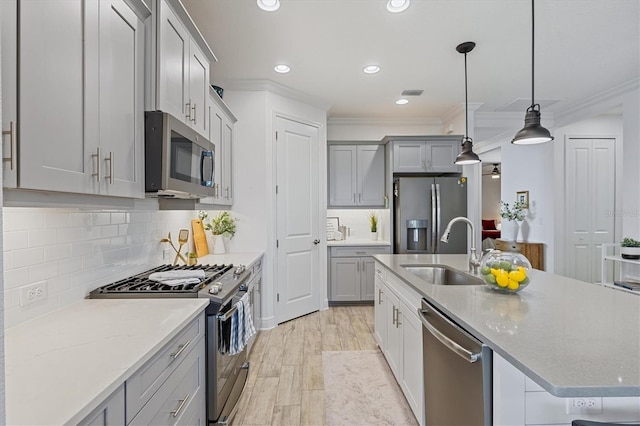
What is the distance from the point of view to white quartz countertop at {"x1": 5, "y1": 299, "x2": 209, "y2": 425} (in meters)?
0.78

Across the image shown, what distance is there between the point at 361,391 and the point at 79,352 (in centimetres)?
198

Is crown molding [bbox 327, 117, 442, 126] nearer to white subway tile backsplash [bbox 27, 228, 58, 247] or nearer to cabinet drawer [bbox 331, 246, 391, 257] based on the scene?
cabinet drawer [bbox 331, 246, 391, 257]

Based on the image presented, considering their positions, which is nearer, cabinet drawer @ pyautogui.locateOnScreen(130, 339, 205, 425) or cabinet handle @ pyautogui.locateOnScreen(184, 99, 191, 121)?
cabinet drawer @ pyautogui.locateOnScreen(130, 339, 205, 425)

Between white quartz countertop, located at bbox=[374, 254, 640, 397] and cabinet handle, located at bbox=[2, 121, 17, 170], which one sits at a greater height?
cabinet handle, located at bbox=[2, 121, 17, 170]

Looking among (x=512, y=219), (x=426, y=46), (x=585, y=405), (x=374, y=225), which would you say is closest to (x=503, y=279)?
(x=585, y=405)

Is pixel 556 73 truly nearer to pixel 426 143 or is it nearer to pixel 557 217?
pixel 426 143

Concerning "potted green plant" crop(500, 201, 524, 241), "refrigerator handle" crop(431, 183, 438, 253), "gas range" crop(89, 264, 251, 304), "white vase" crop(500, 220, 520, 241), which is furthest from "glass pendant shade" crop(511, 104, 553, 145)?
"white vase" crop(500, 220, 520, 241)

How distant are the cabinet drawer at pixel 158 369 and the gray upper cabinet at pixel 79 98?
0.65 metres

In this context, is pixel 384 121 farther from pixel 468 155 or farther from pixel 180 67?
pixel 180 67

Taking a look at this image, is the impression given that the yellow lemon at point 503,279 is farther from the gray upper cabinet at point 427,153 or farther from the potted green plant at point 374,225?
the potted green plant at point 374,225

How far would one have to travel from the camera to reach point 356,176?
4.98m

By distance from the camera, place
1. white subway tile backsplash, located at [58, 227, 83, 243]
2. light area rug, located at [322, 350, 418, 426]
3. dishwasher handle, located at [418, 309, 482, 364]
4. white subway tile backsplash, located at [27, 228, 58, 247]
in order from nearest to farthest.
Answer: dishwasher handle, located at [418, 309, 482, 364] < white subway tile backsplash, located at [27, 228, 58, 247] < white subway tile backsplash, located at [58, 227, 83, 243] < light area rug, located at [322, 350, 418, 426]

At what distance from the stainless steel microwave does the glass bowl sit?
171 cm

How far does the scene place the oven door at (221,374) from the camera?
1709mm
